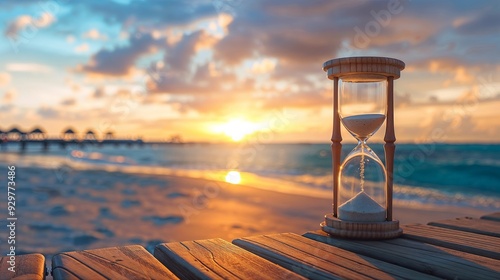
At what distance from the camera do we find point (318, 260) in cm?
145

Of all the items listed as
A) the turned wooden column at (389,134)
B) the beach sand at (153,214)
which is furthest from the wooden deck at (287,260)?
the beach sand at (153,214)

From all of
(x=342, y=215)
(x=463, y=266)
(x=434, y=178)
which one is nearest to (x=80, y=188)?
(x=342, y=215)

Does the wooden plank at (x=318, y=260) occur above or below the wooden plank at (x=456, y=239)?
below

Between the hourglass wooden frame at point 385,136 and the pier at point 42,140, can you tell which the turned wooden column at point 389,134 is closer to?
the hourglass wooden frame at point 385,136

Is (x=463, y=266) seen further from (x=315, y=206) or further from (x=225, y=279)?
(x=315, y=206)

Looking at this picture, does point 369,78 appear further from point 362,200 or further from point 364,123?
point 362,200

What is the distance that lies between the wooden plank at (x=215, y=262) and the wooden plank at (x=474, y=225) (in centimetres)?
119

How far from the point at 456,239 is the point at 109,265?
1428mm

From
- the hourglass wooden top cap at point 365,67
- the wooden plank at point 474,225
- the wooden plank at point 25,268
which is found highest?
the hourglass wooden top cap at point 365,67

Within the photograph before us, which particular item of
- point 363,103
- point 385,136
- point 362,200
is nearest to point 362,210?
point 362,200

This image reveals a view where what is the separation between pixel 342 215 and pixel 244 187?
8767mm

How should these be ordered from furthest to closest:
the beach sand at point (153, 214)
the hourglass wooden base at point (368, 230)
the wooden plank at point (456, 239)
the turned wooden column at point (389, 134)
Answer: the beach sand at point (153, 214)
the turned wooden column at point (389, 134)
the hourglass wooden base at point (368, 230)
the wooden plank at point (456, 239)

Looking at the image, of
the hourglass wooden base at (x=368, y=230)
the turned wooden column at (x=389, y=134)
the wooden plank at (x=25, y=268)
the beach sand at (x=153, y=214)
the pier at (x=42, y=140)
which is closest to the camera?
the wooden plank at (x=25, y=268)

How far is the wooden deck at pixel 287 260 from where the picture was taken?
130cm
